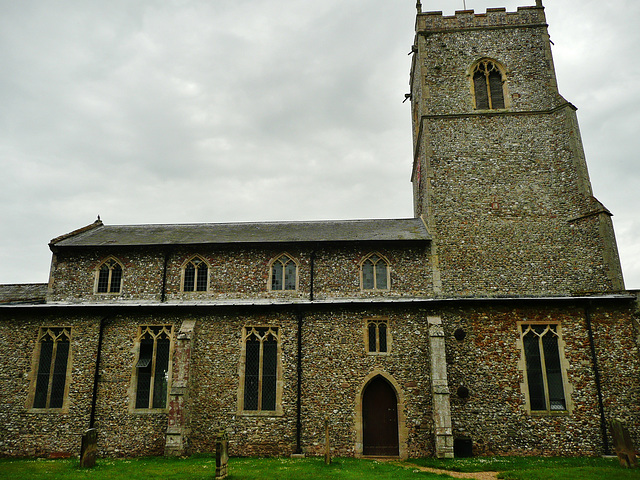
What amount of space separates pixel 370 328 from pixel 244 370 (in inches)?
221

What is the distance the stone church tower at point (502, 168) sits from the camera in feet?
67.8

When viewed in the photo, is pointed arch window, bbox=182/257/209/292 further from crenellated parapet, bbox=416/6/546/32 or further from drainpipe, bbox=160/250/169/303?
crenellated parapet, bbox=416/6/546/32

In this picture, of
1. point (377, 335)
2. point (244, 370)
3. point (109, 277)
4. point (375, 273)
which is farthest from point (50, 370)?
point (375, 273)

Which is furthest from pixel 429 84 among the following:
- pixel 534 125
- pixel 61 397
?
pixel 61 397

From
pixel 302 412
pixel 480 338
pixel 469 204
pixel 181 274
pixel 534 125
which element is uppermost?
pixel 534 125

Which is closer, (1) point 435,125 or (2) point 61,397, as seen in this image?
(2) point 61,397

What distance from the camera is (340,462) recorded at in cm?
1623

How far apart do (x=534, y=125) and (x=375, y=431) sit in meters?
17.0

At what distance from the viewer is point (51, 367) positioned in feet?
64.6

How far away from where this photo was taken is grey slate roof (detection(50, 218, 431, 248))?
21.6m

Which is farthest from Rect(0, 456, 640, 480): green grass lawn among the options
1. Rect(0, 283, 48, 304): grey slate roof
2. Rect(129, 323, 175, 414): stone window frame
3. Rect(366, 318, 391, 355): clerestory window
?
Rect(0, 283, 48, 304): grey slate roof

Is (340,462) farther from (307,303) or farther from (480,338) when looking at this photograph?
(480,338)

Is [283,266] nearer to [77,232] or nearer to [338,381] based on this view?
[338,381]

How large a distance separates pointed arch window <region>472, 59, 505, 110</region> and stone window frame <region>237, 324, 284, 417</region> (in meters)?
15.9
